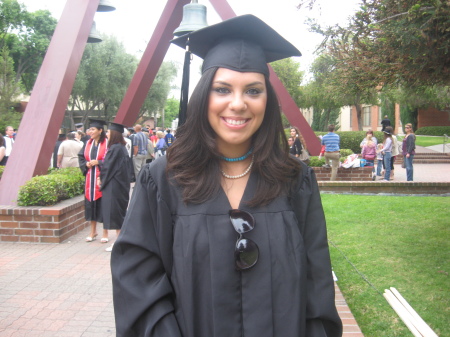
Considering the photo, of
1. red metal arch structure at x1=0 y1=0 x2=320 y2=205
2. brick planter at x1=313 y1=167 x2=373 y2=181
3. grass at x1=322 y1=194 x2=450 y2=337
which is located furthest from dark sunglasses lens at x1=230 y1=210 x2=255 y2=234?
brick planter at x1=313 y1=167 x2=373 y2=181

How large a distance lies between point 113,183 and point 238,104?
5116 millimetres

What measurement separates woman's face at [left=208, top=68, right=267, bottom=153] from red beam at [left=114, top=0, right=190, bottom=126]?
29.5 ft

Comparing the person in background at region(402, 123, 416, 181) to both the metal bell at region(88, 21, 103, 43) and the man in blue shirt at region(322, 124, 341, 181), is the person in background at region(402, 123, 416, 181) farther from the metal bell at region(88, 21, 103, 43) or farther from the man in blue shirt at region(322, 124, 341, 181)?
the metal bell at region(88, 21, 103, 43)

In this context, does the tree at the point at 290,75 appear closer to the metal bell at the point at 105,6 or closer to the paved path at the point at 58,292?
the metal bell at the point at 105,6

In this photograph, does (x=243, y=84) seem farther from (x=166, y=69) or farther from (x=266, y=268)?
(x=166, y=69)

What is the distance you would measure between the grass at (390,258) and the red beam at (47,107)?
4.78 m

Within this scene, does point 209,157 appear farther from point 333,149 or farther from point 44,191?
point 333,149

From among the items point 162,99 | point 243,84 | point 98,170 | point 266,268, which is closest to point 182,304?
point 266,268

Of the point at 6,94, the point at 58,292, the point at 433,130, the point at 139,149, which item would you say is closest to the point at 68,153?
the point at 139,149

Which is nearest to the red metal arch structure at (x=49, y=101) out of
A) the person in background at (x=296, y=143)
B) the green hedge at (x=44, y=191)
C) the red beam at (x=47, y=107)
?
the red beam at (x=47, y=107)

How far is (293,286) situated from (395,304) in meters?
2.56

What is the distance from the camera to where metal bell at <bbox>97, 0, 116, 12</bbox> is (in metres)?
8.71

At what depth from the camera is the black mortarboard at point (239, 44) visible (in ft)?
6.33

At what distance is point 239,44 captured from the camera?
1.98 metres
